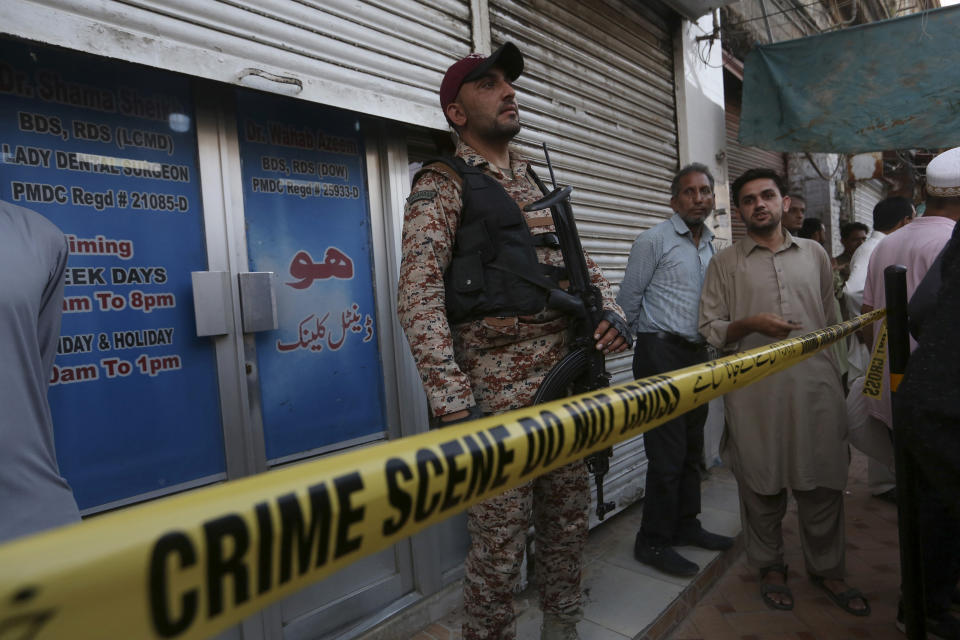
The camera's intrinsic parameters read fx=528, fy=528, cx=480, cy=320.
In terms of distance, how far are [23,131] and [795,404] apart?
3259mm

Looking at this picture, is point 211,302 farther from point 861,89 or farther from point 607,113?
point 861,89

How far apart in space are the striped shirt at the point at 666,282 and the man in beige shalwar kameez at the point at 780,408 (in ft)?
0.76

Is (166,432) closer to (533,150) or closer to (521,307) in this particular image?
(521,307)

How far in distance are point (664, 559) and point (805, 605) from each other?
0.67 metres

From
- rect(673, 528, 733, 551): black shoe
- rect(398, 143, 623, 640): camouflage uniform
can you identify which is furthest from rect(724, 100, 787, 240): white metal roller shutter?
rect(398, 143, 623, 640): camouflage uniform

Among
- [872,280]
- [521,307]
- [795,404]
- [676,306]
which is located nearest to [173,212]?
[521,307]

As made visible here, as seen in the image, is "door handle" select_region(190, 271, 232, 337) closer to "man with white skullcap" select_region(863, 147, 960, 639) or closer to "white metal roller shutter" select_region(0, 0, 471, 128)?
"white metal roller shutter" select_region(0, 0, 471, 128)

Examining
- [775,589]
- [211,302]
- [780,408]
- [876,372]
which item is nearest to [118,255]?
[211,302]

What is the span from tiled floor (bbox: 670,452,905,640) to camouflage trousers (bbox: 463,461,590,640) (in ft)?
3.09

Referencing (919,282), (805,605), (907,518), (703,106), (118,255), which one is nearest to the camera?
(907,518)

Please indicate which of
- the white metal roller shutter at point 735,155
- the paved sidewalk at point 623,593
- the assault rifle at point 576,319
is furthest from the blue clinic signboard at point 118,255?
the white metal roller shutter at point 735,155

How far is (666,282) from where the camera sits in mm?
3076

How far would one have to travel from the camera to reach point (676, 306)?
3041mm

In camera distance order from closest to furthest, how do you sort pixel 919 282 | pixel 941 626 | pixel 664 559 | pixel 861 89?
pixel 941 626 < pixel 919 282 < pixel 664 559 < pixel 861 89
